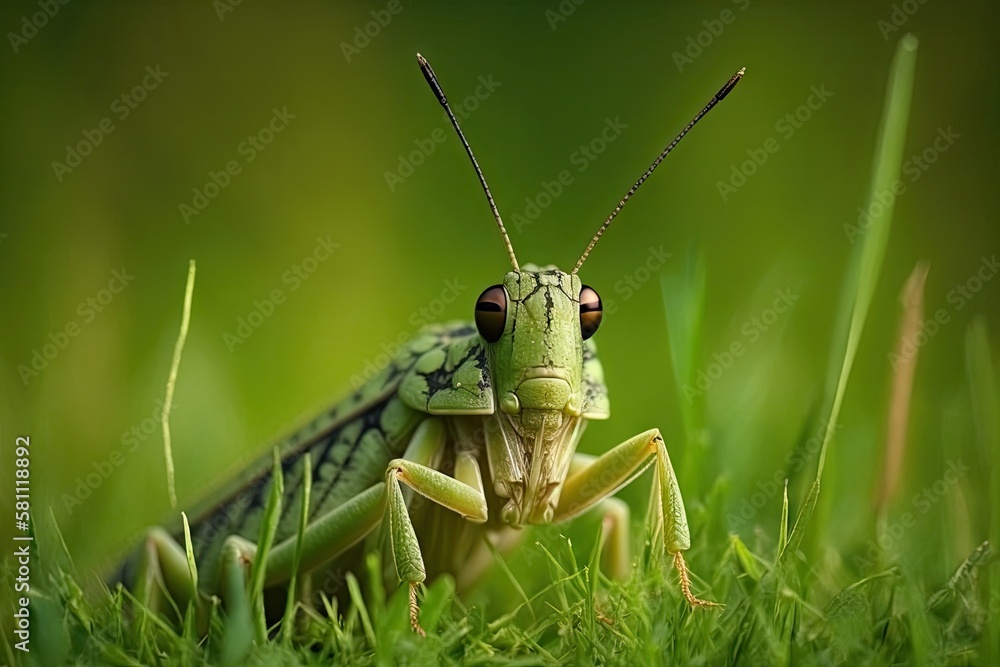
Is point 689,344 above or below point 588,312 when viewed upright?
below

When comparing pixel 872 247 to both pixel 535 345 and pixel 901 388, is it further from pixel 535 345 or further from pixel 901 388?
pixel 535 345

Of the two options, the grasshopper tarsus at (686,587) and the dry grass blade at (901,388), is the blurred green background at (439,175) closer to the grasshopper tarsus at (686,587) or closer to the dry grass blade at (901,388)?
the dry grass blade at (901,388)

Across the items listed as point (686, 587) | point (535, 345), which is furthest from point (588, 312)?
point (686, 587)

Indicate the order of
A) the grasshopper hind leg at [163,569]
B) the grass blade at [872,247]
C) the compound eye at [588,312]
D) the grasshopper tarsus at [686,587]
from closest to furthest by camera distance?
the grasshopper tarsus at [686,587] < the grass blade at [872,247] < the compound eye at [588,312] < the grasshopper hind leg at [163,569]

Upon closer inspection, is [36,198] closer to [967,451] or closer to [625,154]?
[625,154]

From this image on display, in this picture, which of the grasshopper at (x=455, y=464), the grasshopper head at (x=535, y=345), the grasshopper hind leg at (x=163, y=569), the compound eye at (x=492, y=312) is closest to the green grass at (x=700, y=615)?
the grasshopper at (x=455, y=464)

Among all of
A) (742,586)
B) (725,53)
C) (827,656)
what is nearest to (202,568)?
(742,586)

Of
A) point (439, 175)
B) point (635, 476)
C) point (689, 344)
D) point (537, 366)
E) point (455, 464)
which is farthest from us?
point (439, 175)
